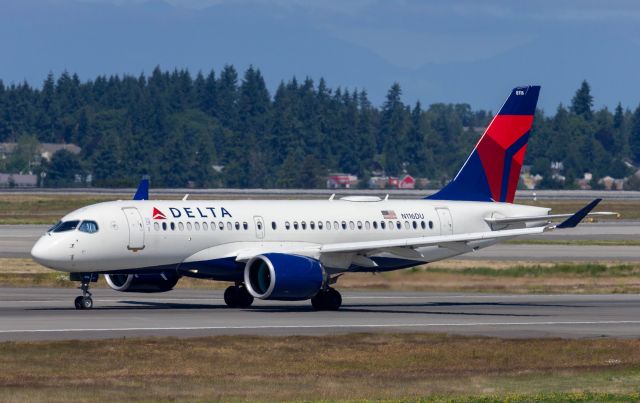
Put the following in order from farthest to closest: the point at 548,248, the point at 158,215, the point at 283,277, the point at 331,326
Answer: the point at 548,248 → the point at 158,215 → the point at 283,277 → the point at 331,326

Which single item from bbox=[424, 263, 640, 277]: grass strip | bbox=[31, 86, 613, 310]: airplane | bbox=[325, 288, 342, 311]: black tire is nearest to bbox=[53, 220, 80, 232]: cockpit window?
bbox=[31, 86, 613, 310]: airplane

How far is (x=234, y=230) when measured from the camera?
50.0 meters

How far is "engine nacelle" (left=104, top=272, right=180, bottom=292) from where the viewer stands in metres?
50.2

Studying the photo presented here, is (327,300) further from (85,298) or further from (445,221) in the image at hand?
(85,298)

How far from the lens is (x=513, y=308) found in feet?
171

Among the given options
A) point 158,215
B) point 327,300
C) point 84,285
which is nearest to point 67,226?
point 84,285

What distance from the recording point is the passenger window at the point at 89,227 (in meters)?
47.5

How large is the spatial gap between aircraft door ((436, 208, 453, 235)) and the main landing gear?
27.6 ft

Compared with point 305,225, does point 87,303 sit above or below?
below

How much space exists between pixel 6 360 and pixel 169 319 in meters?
11.4

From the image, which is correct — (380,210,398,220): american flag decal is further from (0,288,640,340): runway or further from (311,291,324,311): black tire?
(311,291,324,311): black tire

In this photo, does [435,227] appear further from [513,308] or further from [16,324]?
[16,324]

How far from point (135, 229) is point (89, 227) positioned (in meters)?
1.54

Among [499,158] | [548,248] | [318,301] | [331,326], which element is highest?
[499,158]
